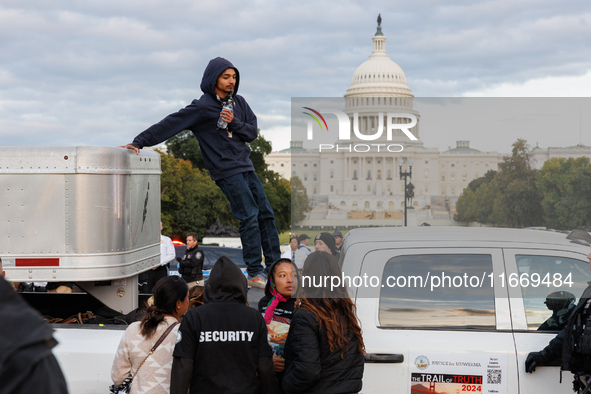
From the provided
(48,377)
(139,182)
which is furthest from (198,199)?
(48,377)

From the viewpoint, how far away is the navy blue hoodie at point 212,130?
16.2 feet

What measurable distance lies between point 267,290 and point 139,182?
198 cm

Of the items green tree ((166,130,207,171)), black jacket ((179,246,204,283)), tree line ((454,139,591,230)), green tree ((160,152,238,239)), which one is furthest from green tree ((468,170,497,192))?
green tree ((166,130,207,171))

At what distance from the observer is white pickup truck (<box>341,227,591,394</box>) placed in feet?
12.2


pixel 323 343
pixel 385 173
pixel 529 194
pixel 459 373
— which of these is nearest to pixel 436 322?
pixel 459 373

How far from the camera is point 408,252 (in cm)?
392

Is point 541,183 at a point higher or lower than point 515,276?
higher

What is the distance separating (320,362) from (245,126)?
7.91 ft

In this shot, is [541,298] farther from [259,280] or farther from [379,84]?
[379,84]

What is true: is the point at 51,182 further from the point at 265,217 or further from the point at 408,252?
the point at 408,252

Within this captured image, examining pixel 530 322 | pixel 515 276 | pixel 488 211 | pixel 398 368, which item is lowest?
pixel 398 368

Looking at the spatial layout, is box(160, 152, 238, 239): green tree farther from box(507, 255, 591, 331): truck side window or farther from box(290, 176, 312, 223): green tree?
box(507, 255, 591, 331): truck side window

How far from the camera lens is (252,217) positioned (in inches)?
201

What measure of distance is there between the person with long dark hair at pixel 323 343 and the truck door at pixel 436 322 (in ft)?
1.55
